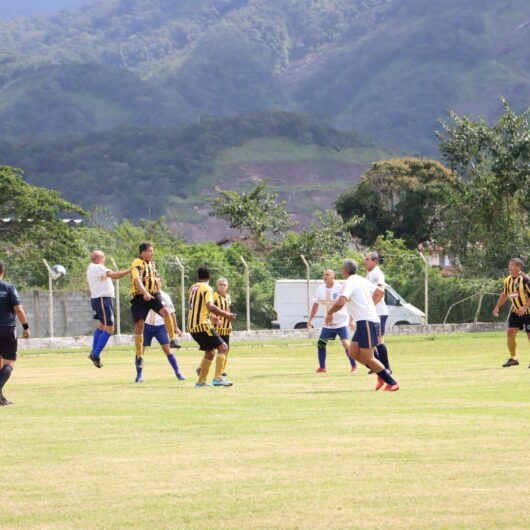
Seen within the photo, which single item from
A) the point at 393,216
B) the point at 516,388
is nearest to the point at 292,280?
the point at 516,388

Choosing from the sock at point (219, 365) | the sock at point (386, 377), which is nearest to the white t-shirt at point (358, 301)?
the sock at point (386, 377)

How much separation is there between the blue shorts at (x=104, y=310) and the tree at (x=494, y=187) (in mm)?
24460

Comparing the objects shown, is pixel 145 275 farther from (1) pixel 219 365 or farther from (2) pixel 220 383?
(2) pixel 220 383

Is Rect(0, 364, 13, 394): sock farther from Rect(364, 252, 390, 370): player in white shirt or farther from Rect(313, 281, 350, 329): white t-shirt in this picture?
Rect(313, 281, 350, 329): white t-shirt

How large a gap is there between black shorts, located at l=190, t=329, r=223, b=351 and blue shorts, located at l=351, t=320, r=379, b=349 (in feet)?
7.06

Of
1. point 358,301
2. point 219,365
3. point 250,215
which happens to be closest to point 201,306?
point 219,365

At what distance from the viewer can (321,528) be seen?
6.71 m

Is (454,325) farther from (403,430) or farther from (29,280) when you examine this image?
(403,430)

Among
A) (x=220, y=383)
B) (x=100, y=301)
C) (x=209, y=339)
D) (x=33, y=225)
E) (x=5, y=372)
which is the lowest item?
(x=220, y=383)

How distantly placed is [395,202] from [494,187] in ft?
137

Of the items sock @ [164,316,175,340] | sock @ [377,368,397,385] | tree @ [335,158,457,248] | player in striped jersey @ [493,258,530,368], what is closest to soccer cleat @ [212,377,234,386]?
sock @ [164,316,175,340]

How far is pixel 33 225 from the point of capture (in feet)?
172

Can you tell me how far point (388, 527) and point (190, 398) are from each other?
28.2ft

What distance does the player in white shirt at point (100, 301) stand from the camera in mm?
19688
